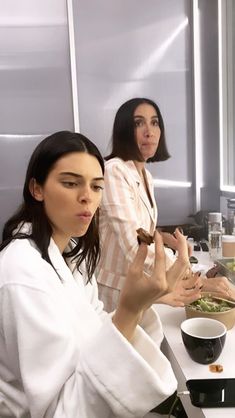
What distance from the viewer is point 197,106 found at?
2561 mm

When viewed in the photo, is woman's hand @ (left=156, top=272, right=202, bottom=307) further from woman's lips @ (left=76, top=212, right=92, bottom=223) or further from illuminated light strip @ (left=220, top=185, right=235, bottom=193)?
illuminated light strip @ (left=220, top=185, right=235, bottom=193)

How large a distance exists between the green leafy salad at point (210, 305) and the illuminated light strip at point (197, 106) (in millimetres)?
1616

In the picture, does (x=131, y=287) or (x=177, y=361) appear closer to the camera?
(x=131, y=287)

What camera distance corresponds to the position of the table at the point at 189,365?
2.26ft

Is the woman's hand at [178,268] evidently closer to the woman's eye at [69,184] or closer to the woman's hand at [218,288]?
the woman's eye at [69,184]

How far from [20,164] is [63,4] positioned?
107 centimetres

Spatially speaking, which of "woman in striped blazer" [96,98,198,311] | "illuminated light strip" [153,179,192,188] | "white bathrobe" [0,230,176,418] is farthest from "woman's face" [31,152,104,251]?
"illuminated light strip" [153,179,192,188]

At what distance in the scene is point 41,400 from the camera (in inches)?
24.7

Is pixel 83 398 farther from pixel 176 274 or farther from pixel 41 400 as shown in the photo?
pixel 176 274

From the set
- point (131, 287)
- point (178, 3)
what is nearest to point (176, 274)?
point (131, 287)

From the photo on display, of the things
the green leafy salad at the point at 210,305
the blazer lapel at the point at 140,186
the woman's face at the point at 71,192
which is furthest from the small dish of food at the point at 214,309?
the blazer lapel at the point at 140,186

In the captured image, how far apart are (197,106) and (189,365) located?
81.7 inches

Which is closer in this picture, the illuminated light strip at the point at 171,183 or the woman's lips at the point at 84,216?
the woman's lips at the point at 84,216

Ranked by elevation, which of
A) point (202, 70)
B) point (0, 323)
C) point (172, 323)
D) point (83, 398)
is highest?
point (202, 70)
